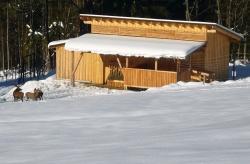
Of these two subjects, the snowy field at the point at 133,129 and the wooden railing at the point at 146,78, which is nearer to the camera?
the snowy field at the point at 133,129

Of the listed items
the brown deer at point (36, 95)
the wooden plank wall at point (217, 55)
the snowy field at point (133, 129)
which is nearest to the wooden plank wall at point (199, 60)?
the wooden plank wall at point (217, 55)

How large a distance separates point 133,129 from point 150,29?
71.4ft

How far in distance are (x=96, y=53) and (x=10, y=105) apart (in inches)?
510

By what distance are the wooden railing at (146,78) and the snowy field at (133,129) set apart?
784 cm

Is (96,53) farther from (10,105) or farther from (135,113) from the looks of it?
(135,113)

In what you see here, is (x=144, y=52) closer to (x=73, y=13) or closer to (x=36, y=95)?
(x=36, y=95)

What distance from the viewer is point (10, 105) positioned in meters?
22.3

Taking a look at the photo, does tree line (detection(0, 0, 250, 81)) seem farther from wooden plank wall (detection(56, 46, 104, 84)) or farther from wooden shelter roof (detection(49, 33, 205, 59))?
wooden shelter roof (detection(49, 33, 205, 59))

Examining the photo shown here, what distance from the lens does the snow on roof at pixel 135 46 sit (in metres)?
32.0

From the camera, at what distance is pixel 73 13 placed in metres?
58.7

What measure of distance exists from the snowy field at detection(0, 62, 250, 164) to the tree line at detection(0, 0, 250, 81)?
2891 cm

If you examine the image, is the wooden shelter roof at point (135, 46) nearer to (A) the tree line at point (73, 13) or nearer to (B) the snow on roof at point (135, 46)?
(B) the snow on roof at point (135, 46)

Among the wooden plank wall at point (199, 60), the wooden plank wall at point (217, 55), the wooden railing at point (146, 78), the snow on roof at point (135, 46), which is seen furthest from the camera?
the wooden plank wall at point (217, 55)

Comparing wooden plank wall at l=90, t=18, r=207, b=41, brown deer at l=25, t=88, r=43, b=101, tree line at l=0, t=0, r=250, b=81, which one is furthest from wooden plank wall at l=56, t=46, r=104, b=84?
tree line at l=0, t=0, r=250, b=81
